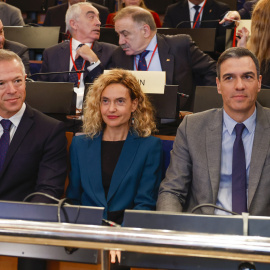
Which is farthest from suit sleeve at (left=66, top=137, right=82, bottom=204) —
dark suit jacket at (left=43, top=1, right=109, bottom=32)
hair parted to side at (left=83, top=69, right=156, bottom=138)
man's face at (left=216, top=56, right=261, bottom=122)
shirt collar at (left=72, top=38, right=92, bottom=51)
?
dark suit jacket at (left=43, top=1, right=109, bottom=32)

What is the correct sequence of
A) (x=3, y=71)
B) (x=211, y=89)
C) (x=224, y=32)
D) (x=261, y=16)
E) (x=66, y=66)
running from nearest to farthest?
(x=3, y=71), (x=211, y=89), (x=261, y=16), (x=66, y=66), (x=224, y=32)

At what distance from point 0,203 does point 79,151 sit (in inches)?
40.8

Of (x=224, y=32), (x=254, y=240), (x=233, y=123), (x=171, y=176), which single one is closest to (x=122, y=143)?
(x=171, y=176)

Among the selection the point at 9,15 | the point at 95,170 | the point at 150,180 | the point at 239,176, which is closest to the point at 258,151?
the point at 239,176

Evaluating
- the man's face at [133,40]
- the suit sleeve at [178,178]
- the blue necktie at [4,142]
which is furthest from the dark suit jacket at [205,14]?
the blue necktie at [4,142]

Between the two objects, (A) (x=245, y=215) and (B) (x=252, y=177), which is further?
(B) (x=252, y=177)

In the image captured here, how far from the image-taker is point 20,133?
214cm

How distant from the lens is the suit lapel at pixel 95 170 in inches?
83.3

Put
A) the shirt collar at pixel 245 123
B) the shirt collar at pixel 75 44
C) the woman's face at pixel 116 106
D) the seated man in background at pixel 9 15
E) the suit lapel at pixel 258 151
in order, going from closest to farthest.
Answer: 1. the suit lapel at pixel 258 151
2. the shirt collar at pixel 245 123
3. the woman's face at pixel 116 106
4. the shirt collar at pixel 75 44
5. the seated man in background at pixel 9 15

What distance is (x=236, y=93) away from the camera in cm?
194

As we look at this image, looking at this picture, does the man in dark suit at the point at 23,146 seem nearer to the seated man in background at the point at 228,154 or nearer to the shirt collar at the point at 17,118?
the shirt collar at the point at 17,118

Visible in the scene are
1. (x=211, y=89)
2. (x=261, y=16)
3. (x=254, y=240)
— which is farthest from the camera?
(x=261, y=16)

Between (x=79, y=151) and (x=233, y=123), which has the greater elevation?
(x=233, y=123)

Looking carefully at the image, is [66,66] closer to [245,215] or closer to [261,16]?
[261,16]
